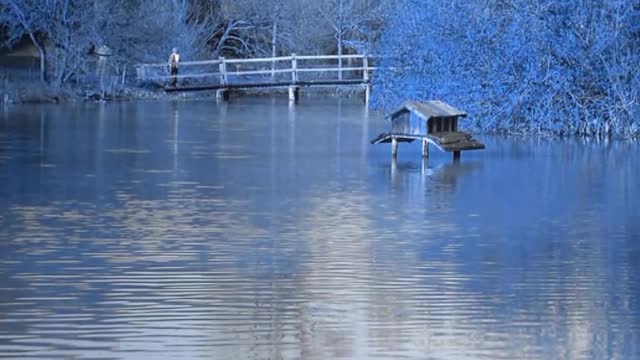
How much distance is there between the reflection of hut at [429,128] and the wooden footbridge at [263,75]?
18.6 meters

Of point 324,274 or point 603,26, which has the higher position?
point 603,26

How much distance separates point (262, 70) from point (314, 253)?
115 feet

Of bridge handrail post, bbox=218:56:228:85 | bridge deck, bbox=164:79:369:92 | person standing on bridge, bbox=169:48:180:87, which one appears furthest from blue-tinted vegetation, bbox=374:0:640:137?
person standing on bridge, bbox=169:48:180:87

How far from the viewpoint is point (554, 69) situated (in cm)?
3198

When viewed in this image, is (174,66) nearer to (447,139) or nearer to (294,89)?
(294,89)

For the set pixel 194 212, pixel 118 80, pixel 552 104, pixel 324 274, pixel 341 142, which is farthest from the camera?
Answer: pixel 118 80

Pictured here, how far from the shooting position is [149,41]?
164 ft

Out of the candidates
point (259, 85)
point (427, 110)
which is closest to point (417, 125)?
point (427, 110)

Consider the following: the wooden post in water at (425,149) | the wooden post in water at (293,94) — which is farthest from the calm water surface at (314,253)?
the wooden post in water at (293,94)

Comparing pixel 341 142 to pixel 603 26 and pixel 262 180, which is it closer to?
pixel 603 26

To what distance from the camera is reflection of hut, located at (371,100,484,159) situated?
25359 millimetres

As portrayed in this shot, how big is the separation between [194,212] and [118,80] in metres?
29.7

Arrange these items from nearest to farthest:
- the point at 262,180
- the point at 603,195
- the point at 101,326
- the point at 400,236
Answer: the point at 101,326
the point at 400,236
the point at 603,195
the point at 262,180

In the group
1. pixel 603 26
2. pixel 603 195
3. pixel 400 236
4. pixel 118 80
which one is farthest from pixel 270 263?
pixel 118 80
